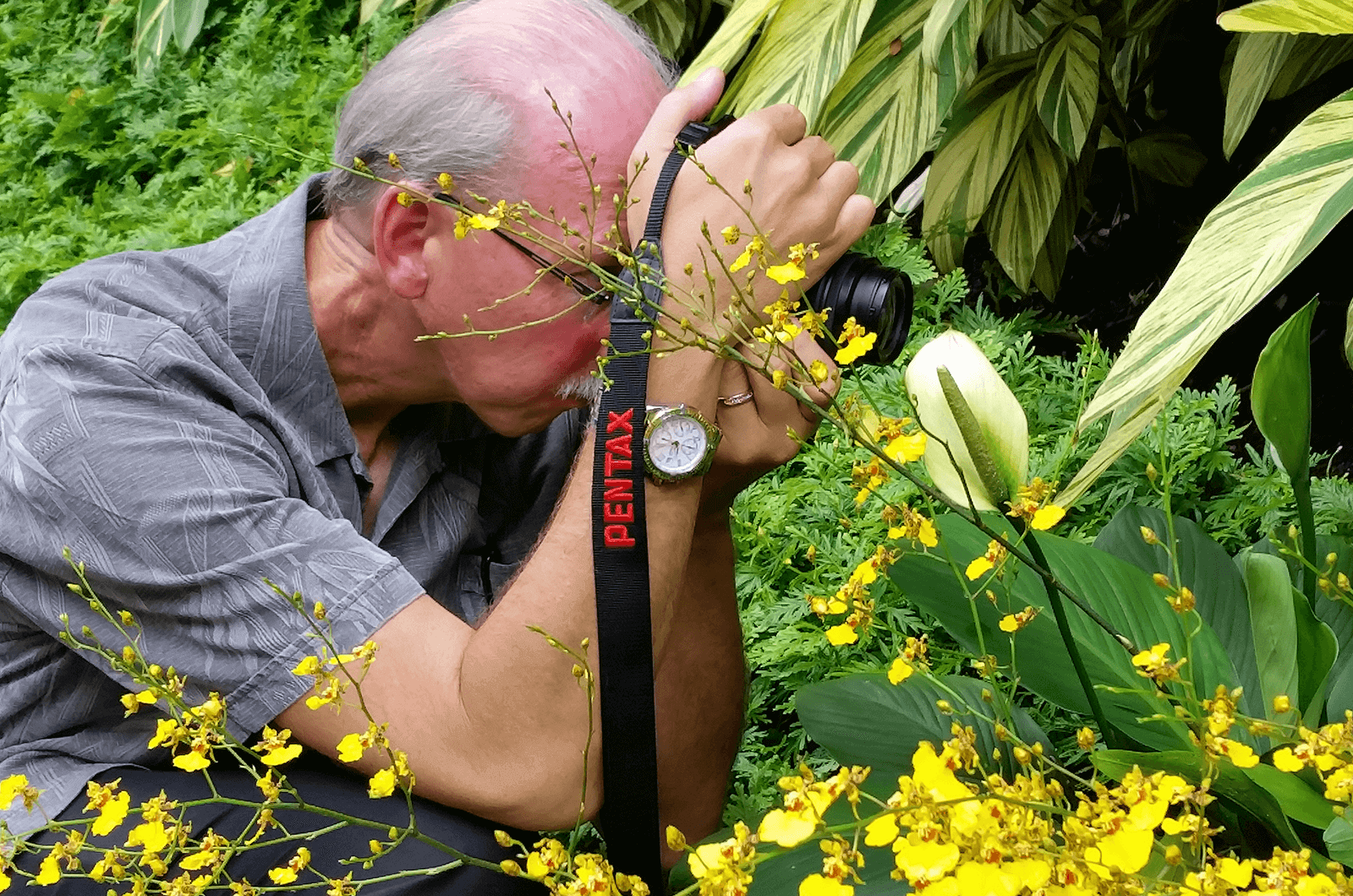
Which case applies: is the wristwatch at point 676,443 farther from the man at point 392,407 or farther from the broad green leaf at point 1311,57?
the broad green leaf at point 1311,57

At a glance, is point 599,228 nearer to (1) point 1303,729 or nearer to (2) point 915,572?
(2) point 915,572

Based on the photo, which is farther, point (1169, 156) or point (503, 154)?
point (1169, 156)

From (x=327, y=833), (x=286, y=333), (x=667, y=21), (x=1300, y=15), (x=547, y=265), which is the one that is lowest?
(x=327, y=833)

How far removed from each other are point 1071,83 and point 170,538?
1334 mm

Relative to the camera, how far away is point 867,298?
99 centimetres

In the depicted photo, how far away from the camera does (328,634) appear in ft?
3.10

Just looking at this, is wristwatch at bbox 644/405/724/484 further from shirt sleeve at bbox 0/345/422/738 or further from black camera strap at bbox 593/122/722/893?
shirt sleeve at bbox 0/345/422/738

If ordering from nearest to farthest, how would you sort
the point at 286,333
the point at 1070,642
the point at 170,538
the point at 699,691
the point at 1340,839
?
the point at 1340,839 → the point at 1070,642 → the point at 170,538 → the point at 286,333 → the point at 699,691

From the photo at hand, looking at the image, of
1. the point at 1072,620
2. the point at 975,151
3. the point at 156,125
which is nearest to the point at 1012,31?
the point at 975,151

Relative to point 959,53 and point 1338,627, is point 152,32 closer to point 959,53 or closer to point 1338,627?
point 959,53

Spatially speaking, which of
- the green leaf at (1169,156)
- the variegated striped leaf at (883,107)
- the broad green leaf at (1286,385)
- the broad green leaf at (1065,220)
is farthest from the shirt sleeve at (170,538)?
the green leaf at (1169,156)

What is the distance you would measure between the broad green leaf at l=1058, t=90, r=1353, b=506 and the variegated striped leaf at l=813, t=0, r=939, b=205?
72 cm

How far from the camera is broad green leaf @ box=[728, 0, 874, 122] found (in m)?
1.28

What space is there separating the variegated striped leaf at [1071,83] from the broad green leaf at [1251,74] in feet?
0.85
